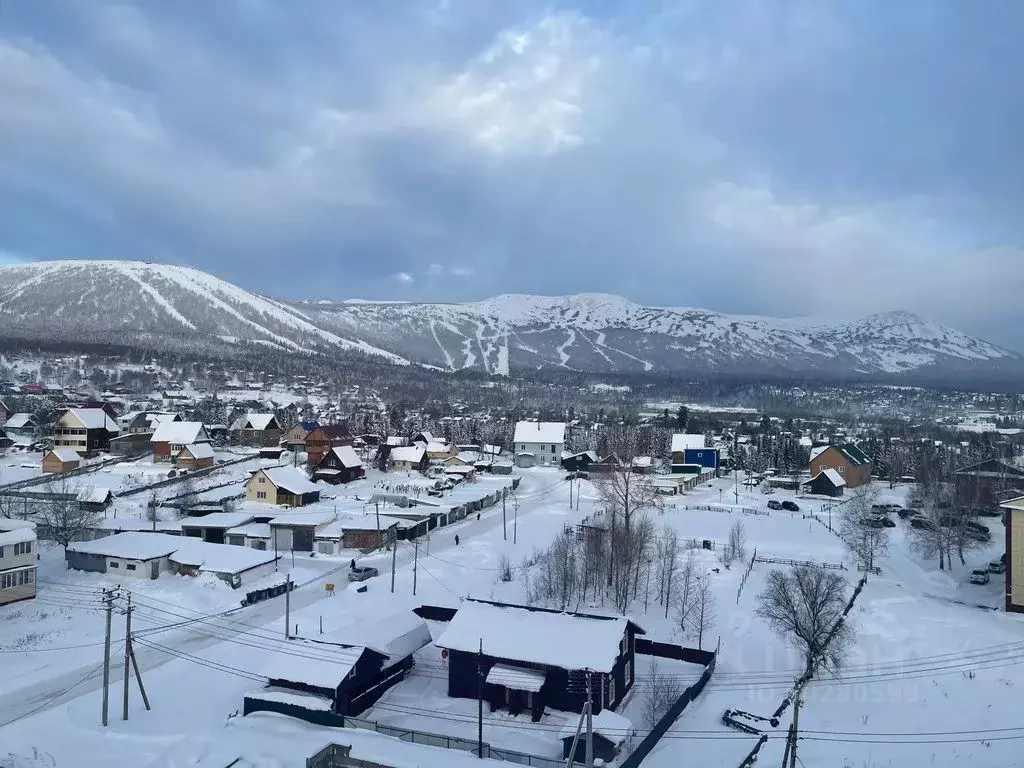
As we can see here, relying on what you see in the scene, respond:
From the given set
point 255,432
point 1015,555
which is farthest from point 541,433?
point 1015,555

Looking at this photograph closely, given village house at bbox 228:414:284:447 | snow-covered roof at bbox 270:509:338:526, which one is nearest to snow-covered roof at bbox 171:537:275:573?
snow-covered roof at bbox 270:509:338:526

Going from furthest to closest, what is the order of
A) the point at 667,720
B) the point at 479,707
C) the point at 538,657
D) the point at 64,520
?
the point at 64,520, the point at 538,657, the point at 479,707, the point at 667,720

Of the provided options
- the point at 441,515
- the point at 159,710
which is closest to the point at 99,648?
the point at 159,710

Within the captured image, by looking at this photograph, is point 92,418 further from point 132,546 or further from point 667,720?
point 667,720

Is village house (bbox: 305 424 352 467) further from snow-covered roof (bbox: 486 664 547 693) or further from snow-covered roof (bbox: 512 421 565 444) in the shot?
snow-covered roof (bbox: 486 664 547 693)

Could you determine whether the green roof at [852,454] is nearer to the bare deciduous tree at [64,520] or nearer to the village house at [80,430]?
the bare deciduous tree at [64,520]

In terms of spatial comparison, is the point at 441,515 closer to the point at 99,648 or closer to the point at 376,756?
the point at 99,648
